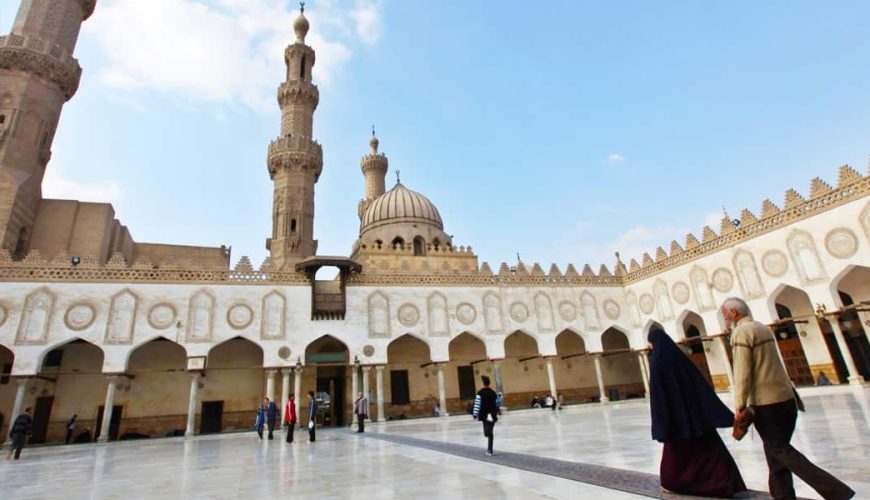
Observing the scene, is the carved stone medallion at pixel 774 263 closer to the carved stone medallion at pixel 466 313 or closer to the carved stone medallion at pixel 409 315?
the carved stone medallion at pixel 466 313

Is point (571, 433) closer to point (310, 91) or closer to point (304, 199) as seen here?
point (304, 199)

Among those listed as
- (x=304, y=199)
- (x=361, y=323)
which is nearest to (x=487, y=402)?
(x=361, y=323)

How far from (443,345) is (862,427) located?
634 inches

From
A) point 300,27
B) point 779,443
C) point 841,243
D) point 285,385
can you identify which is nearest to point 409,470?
point 779,443

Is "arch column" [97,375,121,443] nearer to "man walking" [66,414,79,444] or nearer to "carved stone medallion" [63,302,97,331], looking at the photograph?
"man walking" [66,414,79,444]

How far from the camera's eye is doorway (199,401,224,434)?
20.1m

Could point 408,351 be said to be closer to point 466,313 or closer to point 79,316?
point 466,313

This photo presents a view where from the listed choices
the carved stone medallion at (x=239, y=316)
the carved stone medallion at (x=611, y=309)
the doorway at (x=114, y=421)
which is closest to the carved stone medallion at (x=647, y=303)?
the carved stone medallion at (x=611, y=309)

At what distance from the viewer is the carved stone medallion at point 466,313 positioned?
22125mm

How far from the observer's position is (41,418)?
18516mm

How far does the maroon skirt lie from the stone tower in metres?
23.6

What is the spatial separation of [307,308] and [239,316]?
2.72m

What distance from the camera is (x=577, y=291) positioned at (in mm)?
24266

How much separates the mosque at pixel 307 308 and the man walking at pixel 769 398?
16.4 m
